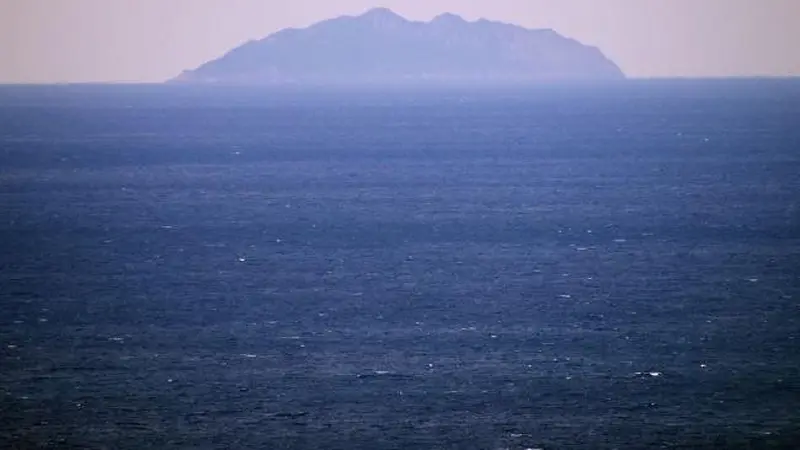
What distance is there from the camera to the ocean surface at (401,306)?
2225 cm

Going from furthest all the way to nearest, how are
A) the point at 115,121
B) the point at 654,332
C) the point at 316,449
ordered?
the point at 115,121 → the point at 654,332 → the point at 316,449

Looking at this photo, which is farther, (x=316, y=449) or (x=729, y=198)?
(x=729, y=198)

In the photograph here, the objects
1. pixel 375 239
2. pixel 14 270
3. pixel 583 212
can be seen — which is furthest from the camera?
pixel 583 212

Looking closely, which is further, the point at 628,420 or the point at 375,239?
the point at 375,239

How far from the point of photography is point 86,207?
164 feet

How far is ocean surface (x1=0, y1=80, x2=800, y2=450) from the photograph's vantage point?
73.0ft

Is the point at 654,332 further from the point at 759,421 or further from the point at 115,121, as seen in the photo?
the point at 115,121

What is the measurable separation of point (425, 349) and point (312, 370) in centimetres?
234

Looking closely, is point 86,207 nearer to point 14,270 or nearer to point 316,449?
point 14,270

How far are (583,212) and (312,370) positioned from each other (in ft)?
77.6

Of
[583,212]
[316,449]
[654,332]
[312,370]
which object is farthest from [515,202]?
[316,449]

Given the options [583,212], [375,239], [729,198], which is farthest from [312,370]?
[729,198]

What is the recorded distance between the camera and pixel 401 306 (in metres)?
31.0

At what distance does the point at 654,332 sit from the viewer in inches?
1116
